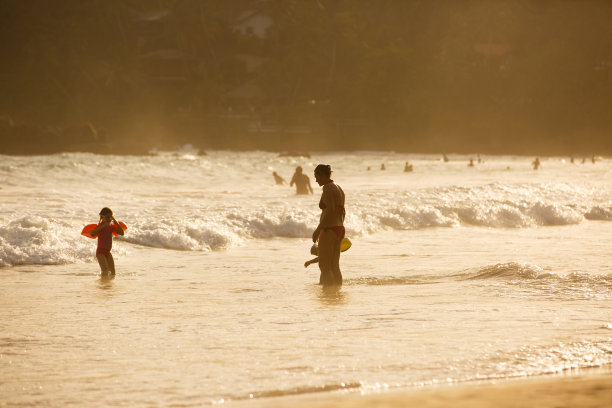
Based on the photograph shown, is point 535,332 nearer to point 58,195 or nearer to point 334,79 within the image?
point 58,195

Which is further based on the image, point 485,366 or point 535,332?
point 535,332

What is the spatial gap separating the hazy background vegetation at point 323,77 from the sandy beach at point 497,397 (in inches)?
2829

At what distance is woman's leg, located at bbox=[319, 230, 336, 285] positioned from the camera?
9703 millimetres

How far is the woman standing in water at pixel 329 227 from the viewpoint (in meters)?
9.49

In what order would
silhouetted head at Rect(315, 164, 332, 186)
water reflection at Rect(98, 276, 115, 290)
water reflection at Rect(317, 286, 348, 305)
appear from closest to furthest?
water reflection at Rect(317, 286, 348, 305) → silhouetted head at Rect(315, 164, 332, 186) → water reflection at Rect(98, 276, 115, 290)

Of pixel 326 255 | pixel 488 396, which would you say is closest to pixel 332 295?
pixel 326 255

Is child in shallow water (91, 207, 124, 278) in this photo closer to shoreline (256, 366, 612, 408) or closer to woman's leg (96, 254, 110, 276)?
woman's leg (96, 254, 110, 276)

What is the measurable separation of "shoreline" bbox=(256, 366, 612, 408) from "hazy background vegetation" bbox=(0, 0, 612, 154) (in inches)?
2828

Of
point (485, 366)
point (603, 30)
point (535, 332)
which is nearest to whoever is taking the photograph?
point (485, 366)

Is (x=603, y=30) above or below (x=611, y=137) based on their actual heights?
above

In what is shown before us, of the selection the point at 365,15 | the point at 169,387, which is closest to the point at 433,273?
the point at 169,387

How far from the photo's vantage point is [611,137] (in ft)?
251

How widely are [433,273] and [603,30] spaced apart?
234ft

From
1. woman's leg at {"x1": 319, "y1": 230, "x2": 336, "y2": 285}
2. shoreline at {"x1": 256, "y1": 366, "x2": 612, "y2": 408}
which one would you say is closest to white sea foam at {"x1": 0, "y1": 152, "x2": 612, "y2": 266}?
woman's leg at {"x1": 319, "y1": 230, "x2": 336, "y2": 285}
